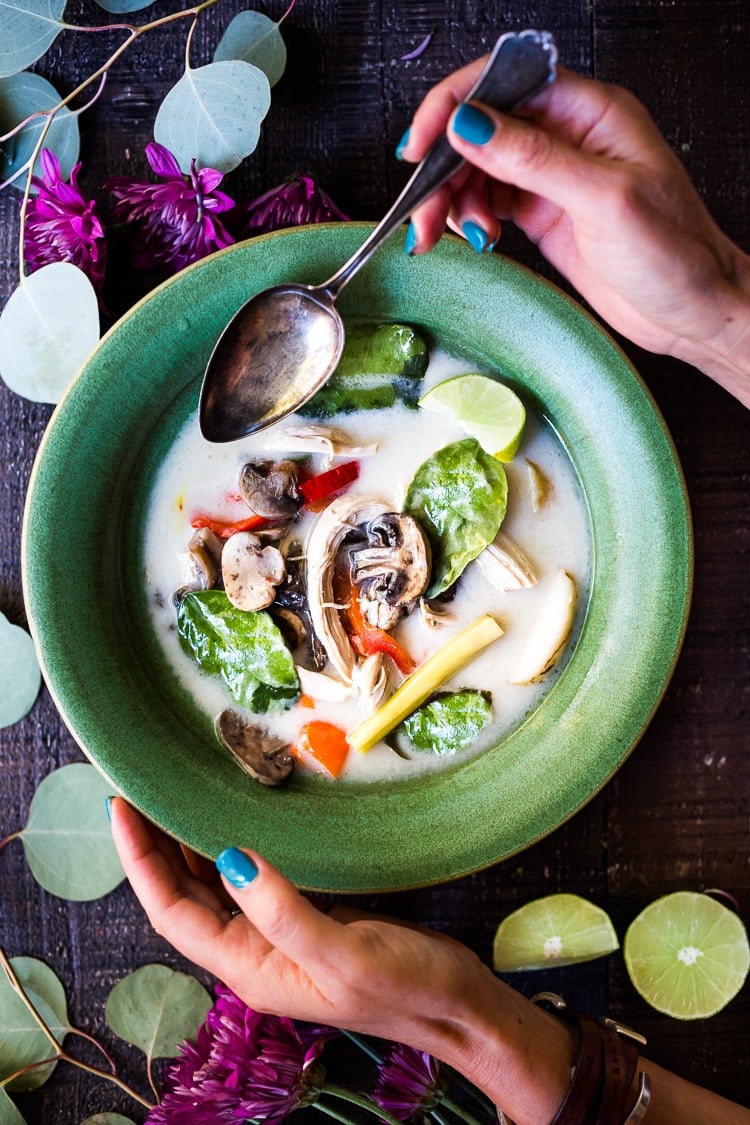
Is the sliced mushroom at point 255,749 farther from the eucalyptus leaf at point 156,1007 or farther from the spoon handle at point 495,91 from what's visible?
the spoon handle at point 495,91

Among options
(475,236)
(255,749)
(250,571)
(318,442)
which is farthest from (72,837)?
(475,236)

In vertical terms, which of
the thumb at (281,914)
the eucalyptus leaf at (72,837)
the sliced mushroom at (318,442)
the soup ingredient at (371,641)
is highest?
the sliced mushroom at (318,442)

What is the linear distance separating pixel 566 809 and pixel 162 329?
1032mm

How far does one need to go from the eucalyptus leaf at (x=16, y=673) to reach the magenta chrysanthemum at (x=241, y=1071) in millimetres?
639

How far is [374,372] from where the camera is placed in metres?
1.62

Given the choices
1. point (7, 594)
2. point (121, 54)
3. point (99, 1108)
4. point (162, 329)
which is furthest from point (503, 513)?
point (99, 1108)

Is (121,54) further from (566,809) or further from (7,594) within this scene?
(566,809)

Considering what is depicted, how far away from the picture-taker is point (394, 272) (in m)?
1.53

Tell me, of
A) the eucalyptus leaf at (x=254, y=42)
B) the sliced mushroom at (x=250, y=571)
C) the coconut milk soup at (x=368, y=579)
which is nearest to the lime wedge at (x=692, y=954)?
the coconut milk soup at (x=368, y=579)

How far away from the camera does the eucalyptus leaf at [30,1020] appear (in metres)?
1.75

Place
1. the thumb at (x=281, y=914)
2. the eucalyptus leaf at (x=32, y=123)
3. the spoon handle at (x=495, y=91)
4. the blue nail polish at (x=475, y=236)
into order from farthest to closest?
1. the eucalyptus leaf at (x=32, y=123)
2. the blue nail polish at (x=475, y=236)
3. the thumb at (x=281, y=914)
4. the spoon handle at (x=495, y=91)

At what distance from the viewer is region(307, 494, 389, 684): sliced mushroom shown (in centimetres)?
163

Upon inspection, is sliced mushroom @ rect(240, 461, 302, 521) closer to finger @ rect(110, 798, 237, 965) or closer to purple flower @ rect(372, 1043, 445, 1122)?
finger @ rect(110, 798, 237, 965)

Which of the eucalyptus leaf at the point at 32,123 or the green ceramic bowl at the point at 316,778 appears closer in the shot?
the green ceramic bowl at the point at 316,778
